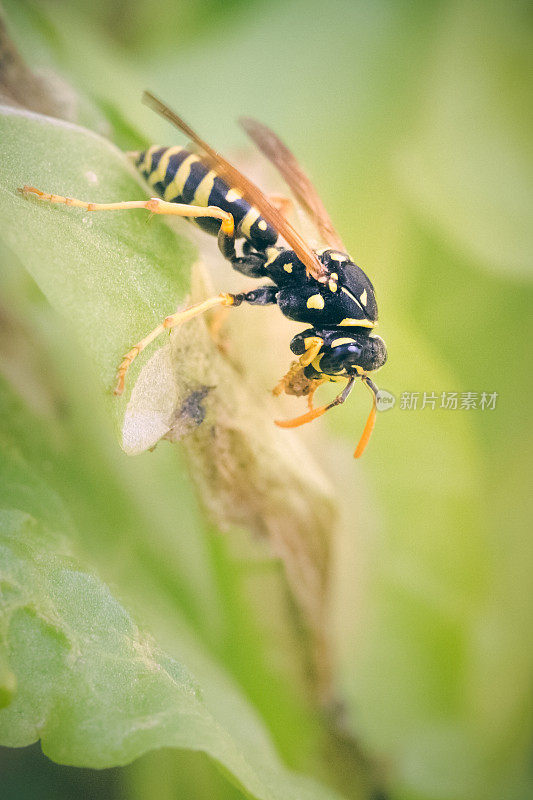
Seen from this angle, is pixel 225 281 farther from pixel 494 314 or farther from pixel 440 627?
pixel 440 627

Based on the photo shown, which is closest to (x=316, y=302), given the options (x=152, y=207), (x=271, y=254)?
(x=271, y=254)

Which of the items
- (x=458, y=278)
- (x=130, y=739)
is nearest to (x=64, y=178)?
(x=130, y=739)

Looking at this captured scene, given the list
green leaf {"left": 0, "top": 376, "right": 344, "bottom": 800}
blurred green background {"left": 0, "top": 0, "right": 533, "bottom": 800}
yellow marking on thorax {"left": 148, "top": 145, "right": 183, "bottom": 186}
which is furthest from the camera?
yellow marking on thorax {"left": 148, "top": 145, "right": 183, "bottom": 186}

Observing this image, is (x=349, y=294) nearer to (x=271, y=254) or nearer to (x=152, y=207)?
(x=271, y=254)

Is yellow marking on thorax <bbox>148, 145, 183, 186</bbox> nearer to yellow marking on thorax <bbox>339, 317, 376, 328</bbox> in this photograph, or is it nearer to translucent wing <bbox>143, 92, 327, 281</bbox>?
translucent wing <bbox>143, 92, 327, 281</bbox>

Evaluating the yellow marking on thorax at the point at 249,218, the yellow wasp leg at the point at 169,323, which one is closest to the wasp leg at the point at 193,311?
the yellow wasp leg at the point at 169,323

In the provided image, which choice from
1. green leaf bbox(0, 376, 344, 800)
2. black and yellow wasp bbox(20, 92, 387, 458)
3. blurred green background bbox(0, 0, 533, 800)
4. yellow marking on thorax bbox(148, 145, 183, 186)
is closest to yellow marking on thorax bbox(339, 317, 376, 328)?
black and yellow wasp bbox(20, 92, 387, 458)
